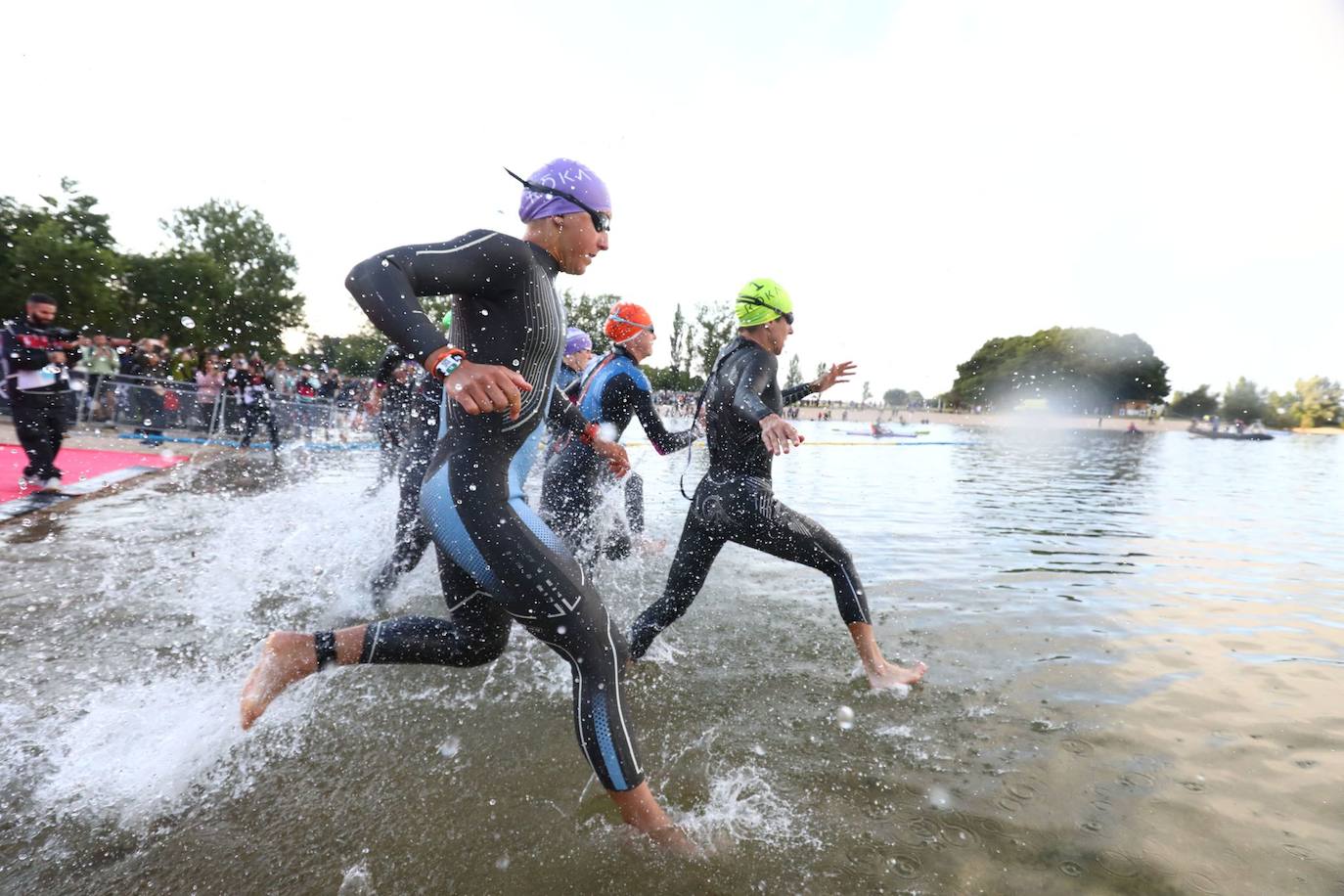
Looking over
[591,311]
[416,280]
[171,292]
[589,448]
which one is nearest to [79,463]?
[589,448]

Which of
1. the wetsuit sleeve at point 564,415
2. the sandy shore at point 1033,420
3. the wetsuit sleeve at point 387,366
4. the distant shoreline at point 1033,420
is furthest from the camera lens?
the sandy shore at point 1033,420

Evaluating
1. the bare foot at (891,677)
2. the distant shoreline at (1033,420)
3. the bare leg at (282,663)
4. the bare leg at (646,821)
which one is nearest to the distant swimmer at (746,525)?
the bare foot at (891,677)

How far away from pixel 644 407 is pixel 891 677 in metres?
2.20

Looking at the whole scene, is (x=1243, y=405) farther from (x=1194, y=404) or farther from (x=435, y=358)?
(x=435, y=358)

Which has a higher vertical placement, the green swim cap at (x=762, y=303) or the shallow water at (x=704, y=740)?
the green swim cap at (x=762, y=303)

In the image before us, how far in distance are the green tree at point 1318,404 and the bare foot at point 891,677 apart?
160 metres

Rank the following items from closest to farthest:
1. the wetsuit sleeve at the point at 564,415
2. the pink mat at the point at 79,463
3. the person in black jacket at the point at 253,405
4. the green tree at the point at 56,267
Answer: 1. the wetsuit sleeve at the point at 564,415
2. the pink mat at the point at 79,463
3. the person in black jacket at the point at 253,405
4. the green tree at the point at 56,267

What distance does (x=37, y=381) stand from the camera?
23.9ft

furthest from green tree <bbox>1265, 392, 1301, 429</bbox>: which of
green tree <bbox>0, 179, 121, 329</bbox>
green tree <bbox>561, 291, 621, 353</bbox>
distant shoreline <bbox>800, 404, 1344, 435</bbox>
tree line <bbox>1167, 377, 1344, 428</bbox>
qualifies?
green tree <bbox>0, 179, 121, 329</bbox>

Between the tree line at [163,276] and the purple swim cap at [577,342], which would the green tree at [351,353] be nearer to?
the tree line at [163,276]


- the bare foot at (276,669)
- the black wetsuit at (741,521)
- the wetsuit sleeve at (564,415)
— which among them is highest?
the wetsuit sleeve at (564,415)

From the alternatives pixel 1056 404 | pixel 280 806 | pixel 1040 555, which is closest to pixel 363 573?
pixel 280 806

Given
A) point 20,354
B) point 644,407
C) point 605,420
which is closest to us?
point 644,407

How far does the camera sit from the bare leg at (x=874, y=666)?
354 centimetres
